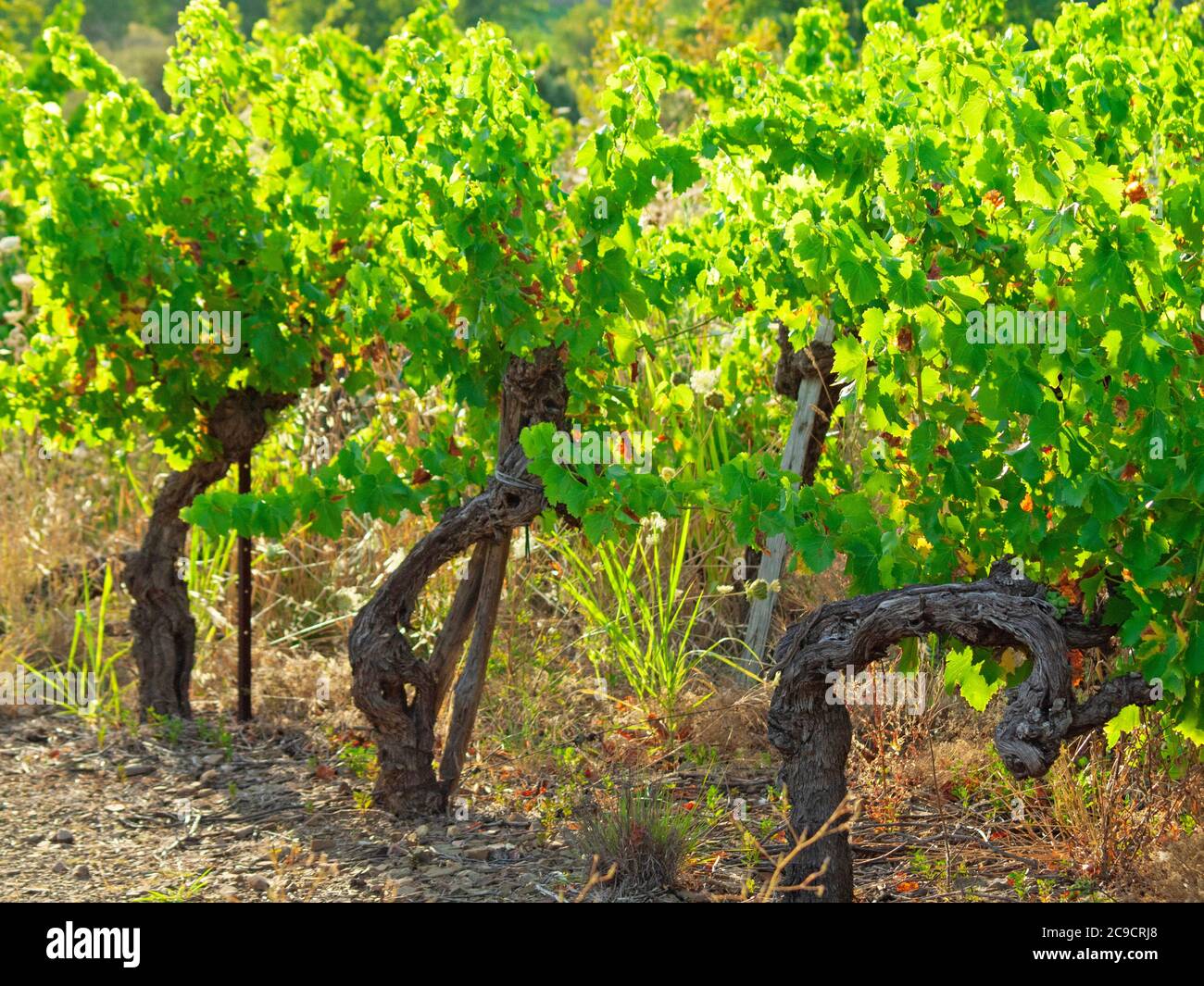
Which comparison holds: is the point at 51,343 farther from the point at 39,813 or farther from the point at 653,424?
the point at 653,424

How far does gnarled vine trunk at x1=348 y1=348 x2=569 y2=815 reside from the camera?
3.99m

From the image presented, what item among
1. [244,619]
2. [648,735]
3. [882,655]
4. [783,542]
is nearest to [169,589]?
[244,619]

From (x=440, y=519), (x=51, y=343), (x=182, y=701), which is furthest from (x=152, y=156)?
(x=182, y=701)

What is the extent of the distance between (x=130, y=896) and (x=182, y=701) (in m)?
1.59

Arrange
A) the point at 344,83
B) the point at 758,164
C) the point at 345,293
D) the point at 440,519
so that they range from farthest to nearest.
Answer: the point at 344,83, the point at 345,293, the point at 440,519, the point at 758,164

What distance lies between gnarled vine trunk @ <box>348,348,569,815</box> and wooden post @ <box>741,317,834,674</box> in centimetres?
101

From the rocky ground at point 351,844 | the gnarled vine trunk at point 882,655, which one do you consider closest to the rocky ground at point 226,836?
the rocky ground at point 351,844

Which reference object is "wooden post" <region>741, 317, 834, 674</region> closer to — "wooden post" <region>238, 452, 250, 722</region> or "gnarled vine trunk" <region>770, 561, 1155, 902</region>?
"gnarled vine trunk" <region>770, 561, 1155, 902</region>

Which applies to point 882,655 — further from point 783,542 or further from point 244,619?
point 244,619

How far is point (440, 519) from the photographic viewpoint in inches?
166

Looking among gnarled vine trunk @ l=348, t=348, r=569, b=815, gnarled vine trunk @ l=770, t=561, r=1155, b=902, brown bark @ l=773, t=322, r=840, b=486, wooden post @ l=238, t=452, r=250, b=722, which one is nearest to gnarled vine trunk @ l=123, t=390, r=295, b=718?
wooden post @ l=238, t=452, r=250, b=722

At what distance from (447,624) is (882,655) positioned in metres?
1.56

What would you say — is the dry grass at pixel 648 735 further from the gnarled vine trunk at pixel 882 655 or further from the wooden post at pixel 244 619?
the gnarled vine trunk at pixel 882 655

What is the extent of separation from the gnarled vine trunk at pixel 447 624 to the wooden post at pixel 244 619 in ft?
3.40
